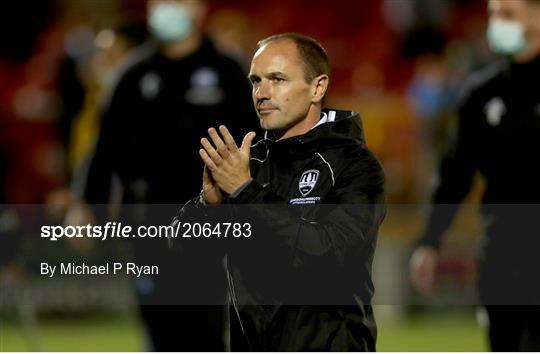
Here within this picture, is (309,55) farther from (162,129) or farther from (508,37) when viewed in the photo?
(162,129)

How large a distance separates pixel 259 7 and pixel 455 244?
6499 millimetres

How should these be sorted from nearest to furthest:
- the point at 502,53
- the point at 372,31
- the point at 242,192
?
the point at 242,192, the point at 502,53, the point at 372,31

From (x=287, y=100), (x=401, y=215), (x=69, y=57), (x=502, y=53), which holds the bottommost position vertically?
(x=287, y=100)

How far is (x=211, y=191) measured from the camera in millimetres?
3814

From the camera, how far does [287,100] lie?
3.93m

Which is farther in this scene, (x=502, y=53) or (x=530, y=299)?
(x=502, y=53)

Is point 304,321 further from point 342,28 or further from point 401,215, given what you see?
point 342,28

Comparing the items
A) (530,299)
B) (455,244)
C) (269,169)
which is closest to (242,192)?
(269,169)

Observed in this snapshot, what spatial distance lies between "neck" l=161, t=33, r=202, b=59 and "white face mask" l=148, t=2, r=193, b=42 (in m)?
0.03

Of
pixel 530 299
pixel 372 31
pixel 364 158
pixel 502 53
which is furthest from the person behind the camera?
pixel 372 31

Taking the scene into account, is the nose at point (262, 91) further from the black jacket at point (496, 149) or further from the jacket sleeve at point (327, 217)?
the black jacket at point (496, 149)

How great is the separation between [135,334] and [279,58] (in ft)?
22.1

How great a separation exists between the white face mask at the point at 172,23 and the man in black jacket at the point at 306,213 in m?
2.67

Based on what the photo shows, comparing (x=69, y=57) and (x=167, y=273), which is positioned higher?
(x=69, y=57)
